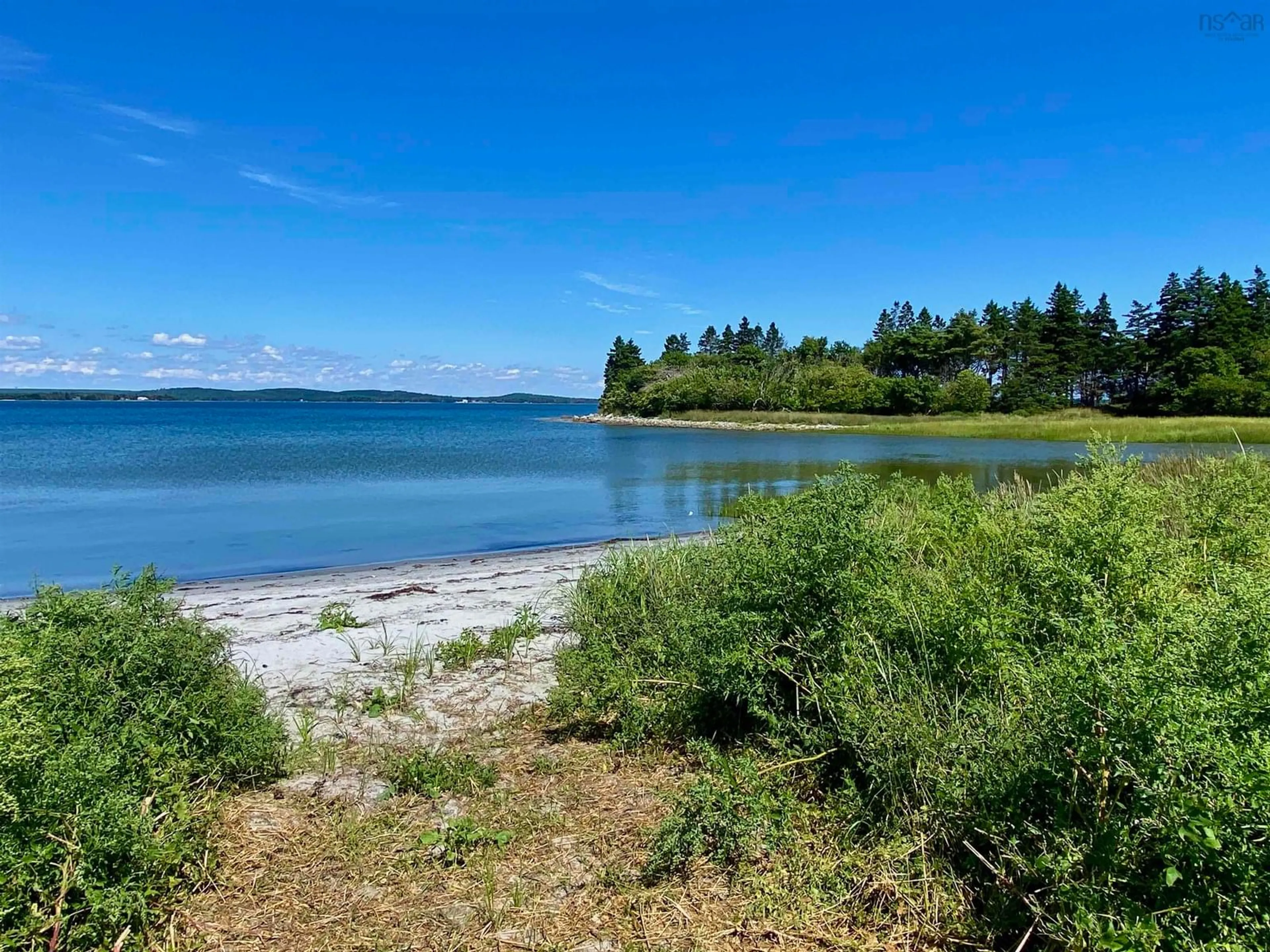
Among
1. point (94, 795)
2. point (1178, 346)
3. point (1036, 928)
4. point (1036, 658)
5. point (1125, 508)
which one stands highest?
point (1178, 346)

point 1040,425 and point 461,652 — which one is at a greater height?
point 1040,425

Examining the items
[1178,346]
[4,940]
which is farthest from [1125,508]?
[1178,346]

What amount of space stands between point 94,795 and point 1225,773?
3785 millimetres

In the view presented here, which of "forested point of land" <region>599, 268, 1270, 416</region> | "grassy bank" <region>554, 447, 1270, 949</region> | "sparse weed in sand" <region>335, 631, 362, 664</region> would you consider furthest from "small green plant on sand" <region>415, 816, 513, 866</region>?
"forested point of land" <region>599, 268, 1270, 416</region>

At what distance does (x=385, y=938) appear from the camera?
290cm

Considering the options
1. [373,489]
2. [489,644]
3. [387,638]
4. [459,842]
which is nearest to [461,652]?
[489,644]

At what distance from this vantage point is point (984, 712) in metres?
3.06

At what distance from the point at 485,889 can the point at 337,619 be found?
214 inches

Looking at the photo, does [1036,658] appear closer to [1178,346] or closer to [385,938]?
[385,938]

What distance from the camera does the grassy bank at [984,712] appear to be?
2107mm

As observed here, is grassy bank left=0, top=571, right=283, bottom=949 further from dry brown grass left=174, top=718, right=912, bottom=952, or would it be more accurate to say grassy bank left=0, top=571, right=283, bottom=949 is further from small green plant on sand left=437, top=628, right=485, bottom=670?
small green plant on sand left=437, top=628, right=485, bottom=670

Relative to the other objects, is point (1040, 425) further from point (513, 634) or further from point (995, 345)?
point (513, 634)

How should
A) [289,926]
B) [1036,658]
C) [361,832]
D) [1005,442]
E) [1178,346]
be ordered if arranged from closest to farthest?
Result: [289,926]
[1036,658]
[361,832]
[1005,442]
[1178,346]

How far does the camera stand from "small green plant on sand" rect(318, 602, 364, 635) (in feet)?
25.5
